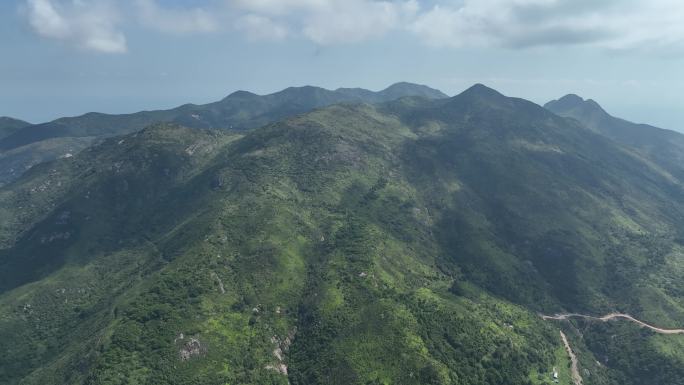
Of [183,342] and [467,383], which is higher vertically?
[183,342]

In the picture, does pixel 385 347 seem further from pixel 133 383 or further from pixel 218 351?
pixel 133 383

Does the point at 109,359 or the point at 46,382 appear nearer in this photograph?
the point at 109,359

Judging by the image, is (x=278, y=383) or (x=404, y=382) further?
(x=278, y=383)

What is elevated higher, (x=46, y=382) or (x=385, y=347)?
(x=385, y=347)

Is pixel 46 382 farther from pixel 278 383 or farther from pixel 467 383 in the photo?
pixel 467 383

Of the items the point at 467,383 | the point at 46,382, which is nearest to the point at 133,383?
the point at 46,382

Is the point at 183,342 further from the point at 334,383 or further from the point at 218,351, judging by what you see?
the point at 334,383

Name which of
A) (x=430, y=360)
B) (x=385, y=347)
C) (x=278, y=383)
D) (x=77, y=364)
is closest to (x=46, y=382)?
(x=77, y=364)
